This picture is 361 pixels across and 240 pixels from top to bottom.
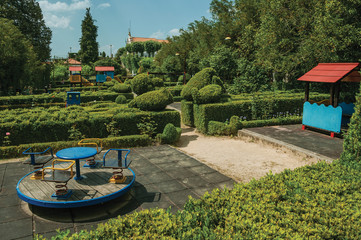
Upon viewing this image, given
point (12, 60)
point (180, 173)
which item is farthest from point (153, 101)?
point (12, 60)

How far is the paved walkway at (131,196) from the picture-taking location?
5.04 m

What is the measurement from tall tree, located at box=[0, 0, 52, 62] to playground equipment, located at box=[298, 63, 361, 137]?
34.0 meters

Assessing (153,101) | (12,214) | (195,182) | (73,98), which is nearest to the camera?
(12,214)

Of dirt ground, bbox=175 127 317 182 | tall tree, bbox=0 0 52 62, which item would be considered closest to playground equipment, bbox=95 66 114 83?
tall tree, bbox=0 0 52 62

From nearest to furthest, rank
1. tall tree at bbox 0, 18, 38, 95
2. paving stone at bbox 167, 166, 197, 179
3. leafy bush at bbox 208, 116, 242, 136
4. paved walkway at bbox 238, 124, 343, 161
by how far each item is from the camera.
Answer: paving stone at bbox 167, 166, 197, 179 → paved walkway at bbox 238, 124, 343, 161 → leafy bush at bbox 208, 116, 242, 136 → tall tree at bbox 0, 18, 38, 95

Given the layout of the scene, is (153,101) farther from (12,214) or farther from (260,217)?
(260,217)

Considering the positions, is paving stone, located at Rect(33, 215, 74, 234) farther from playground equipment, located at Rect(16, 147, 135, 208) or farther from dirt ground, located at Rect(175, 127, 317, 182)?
dirt ground, located at Rect(175, 127, 317, 182)

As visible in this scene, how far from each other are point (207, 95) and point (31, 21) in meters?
33.2

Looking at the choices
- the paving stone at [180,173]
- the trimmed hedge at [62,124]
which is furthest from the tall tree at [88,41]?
the paving stone at [180,173]

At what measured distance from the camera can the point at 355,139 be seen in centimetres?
577

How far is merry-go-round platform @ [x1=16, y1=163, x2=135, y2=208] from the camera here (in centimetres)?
531

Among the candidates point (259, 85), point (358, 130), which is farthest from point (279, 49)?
point (358, 130)

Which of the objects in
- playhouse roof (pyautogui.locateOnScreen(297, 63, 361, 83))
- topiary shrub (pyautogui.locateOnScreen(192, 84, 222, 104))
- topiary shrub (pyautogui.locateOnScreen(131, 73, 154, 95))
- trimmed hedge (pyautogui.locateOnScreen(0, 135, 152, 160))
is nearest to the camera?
trimmed hedge (pyautogui.locateOnScreen(0, 135, 152, 160))

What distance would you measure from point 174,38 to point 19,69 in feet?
105
